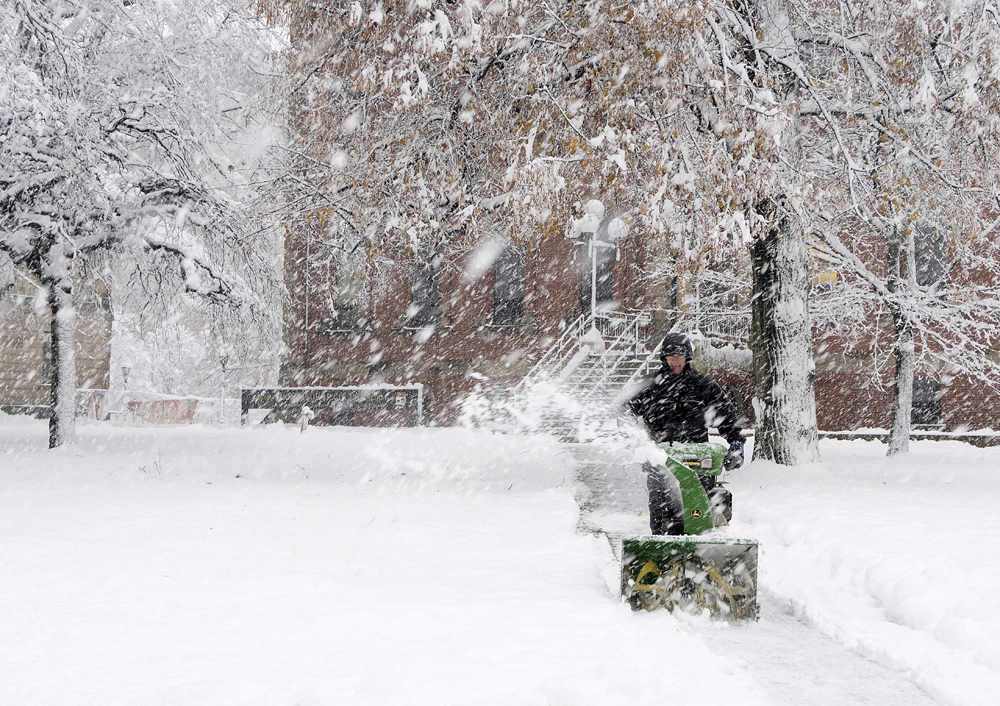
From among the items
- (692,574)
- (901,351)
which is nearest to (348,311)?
(901,351)

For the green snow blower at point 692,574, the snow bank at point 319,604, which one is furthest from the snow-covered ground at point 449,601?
the green snow blower at point 692,574

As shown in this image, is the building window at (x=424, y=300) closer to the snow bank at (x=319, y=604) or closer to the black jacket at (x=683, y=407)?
the snow bank at (x=319, y=604)

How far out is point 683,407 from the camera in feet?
22.3

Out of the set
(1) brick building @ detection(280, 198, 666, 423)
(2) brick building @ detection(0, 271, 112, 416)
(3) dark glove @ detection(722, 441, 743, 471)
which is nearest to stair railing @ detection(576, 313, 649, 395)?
(1) brick building @ detection(280, 198, 666, 423)

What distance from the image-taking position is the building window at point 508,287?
87.6ft

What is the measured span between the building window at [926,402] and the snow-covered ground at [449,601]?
11996 millimetres

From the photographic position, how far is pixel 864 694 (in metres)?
4.38

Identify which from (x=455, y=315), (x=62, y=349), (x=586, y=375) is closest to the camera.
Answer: (x=62, y=349)

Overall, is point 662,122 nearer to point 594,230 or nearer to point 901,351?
point 901,351

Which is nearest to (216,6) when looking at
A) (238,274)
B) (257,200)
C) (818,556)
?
(257,200)

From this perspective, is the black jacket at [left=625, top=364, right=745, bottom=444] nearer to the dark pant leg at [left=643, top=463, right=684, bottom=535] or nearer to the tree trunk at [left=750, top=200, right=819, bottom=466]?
the dark pant leg at [left=643, top=463, right=684, bottom=535]

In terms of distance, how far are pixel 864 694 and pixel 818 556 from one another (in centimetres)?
311

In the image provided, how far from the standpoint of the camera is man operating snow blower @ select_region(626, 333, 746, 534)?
21.8 ft

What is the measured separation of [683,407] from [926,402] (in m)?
18.4
